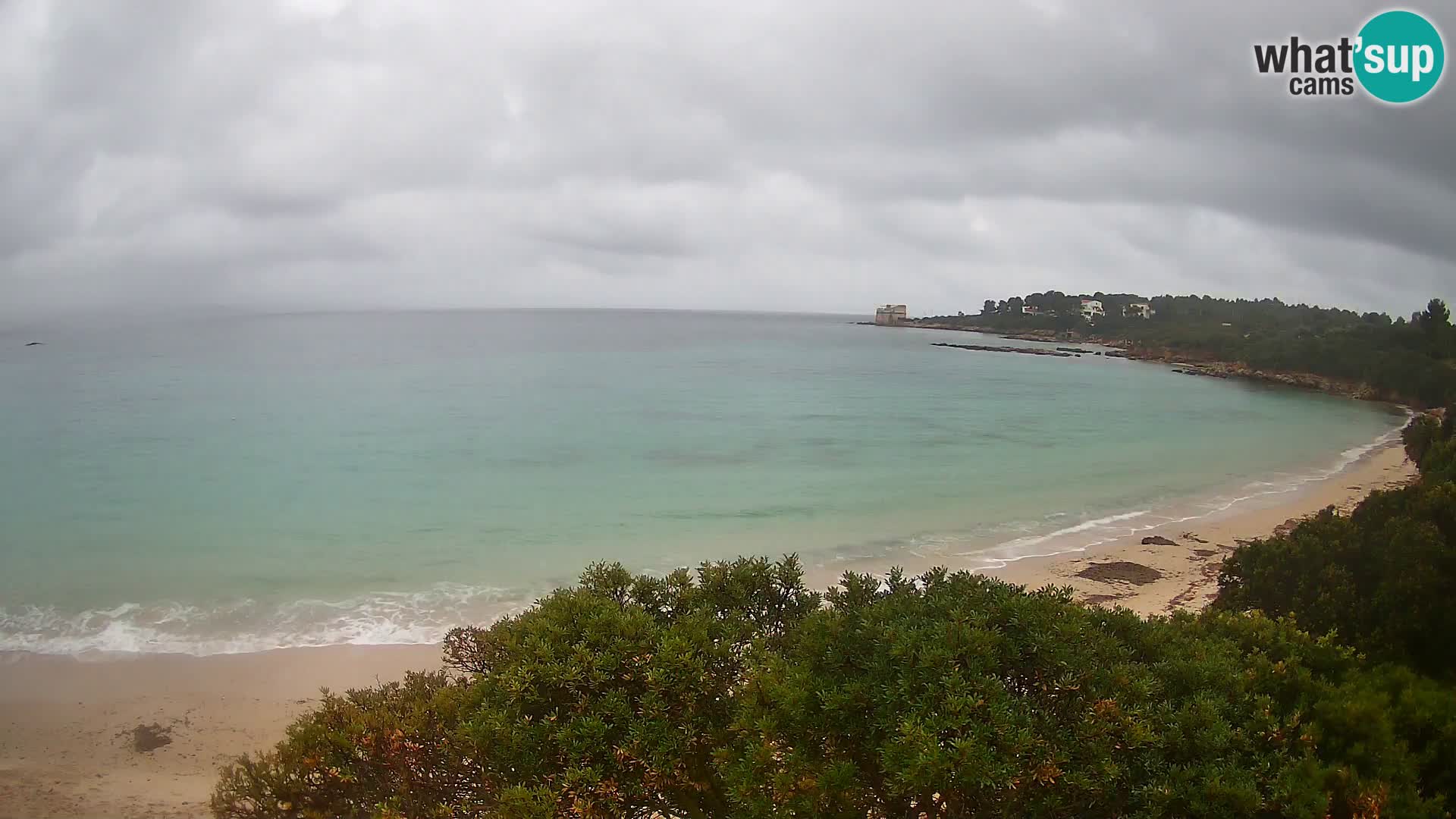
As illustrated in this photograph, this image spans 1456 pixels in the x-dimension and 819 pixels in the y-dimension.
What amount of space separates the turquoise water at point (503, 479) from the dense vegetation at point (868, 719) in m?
8.84

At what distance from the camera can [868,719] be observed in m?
4.52

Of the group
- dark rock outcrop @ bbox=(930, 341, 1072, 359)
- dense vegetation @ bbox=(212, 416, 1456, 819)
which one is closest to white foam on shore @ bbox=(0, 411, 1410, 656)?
dense vegetation @ bbox=(212, 416, 1456, 819)

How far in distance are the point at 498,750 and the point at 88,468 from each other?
3122 cm

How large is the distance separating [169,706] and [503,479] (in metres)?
15.8

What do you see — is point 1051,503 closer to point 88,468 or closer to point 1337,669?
point 1337,669

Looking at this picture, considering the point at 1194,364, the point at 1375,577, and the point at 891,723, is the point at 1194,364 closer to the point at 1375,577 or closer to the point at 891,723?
the point at 1375,577

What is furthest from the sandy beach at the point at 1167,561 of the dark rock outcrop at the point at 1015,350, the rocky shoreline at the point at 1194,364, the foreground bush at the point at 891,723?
the dark rock outcrop at the point at 1015,350

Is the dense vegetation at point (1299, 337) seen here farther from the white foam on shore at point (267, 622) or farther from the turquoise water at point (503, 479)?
the white foam on shore at point (267, 622)

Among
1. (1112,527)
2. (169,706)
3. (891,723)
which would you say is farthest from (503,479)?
(891,723)

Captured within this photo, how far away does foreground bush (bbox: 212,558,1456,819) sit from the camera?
13.9 ft

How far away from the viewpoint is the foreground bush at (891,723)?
4227mm

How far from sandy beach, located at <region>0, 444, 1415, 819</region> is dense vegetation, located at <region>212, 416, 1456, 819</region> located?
4693mm

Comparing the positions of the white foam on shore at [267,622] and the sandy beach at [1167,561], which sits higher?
the sandy beach at [1167,561]

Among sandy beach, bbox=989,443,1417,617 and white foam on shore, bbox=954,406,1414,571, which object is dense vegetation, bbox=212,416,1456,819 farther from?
white foam on shore, bbox=954,406,1414,571
